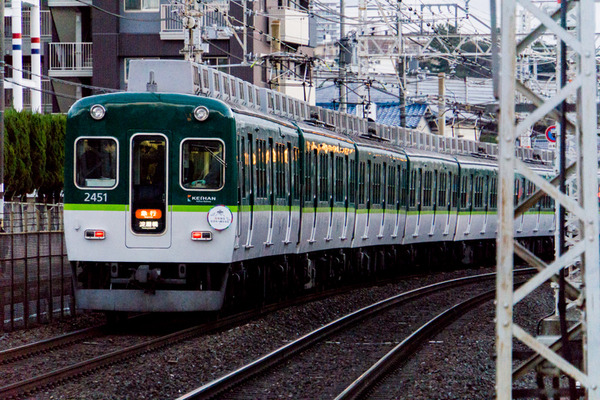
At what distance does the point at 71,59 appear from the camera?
4253 cm

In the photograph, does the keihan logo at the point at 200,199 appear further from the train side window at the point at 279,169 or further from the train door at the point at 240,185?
the train side window at the point at 279,169

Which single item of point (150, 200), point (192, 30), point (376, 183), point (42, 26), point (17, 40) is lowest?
point (150, 200)

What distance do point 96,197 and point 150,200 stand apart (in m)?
0.61

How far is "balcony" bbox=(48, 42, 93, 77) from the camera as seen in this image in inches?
1656

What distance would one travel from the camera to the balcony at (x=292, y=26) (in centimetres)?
4245

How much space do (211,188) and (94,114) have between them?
5.21ft

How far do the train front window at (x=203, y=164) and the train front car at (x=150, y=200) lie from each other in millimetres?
12

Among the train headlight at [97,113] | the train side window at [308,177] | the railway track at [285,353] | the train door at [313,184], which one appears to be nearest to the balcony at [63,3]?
the railway track at [285,353]

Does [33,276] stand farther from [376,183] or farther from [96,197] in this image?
[376,183]

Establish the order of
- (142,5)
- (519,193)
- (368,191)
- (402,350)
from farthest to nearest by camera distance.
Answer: (142,5) < (519,193) < (368,191) < (402,350)

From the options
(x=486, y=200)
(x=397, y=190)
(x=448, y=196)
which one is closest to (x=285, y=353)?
(x=397, y=190)

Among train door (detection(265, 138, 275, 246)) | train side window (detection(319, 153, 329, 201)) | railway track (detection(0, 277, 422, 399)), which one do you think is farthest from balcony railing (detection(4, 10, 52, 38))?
railway track (detection(0, 277, 422, 399))

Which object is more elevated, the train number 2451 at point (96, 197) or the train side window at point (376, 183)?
the train side window at point (376, 183)

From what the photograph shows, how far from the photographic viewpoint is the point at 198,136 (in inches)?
550
